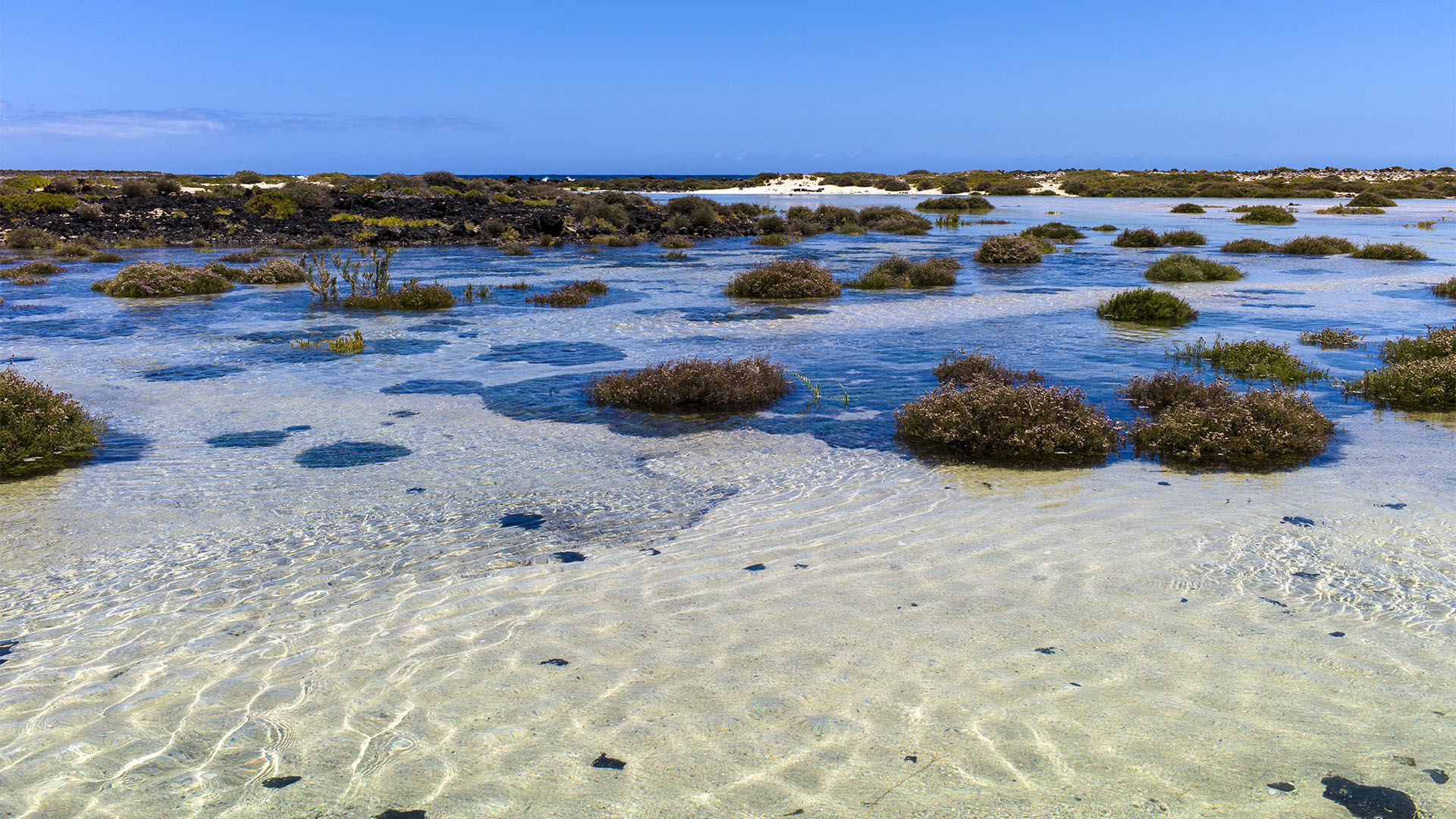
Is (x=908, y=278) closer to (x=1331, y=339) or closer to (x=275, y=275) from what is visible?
(x=1331, y=339)

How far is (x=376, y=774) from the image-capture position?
420 centimetres

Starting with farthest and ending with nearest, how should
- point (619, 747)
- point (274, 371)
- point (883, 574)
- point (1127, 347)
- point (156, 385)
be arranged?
point (1127, 347) → point (274, 371) → point (156, 385) → point (883, 574) → point (619, 747)

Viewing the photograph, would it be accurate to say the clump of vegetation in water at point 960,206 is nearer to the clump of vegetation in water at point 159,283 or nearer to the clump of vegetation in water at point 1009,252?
the clump of vegetation in water at point 1009,252

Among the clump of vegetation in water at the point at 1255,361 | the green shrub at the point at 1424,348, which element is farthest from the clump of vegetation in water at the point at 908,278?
the green shrub at the point at 1424,348

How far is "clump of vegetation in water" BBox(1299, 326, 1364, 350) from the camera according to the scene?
52.0ft

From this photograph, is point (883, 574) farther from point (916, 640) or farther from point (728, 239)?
point (728, 239)

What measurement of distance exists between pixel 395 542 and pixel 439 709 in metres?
2.75

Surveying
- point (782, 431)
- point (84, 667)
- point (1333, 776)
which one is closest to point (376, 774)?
point (84, 667)

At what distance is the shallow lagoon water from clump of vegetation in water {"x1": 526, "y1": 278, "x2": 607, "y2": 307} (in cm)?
981

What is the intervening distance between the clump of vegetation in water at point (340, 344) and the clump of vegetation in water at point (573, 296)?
615 cm

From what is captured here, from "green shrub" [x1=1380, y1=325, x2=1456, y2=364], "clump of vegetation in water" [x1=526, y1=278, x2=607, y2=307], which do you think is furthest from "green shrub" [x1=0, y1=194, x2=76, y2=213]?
"green shrub" [x1=1380, y1=325, x2=1456, y2=364]

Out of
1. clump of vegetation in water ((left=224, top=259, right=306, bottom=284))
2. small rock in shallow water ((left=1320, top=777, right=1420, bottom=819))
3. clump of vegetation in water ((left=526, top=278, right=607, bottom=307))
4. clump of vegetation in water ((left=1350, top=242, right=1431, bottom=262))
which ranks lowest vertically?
small rock in shallow water ((left=1320, top=777, right=1420, bottom=819))

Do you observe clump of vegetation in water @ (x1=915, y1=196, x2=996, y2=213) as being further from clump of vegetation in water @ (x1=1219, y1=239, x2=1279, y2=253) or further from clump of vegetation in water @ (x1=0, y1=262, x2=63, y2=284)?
clump of vegetation in water @ (x1=0, y1=262, x2=63, y2=284)

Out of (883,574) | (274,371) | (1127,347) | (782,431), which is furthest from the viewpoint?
(1127,347)
